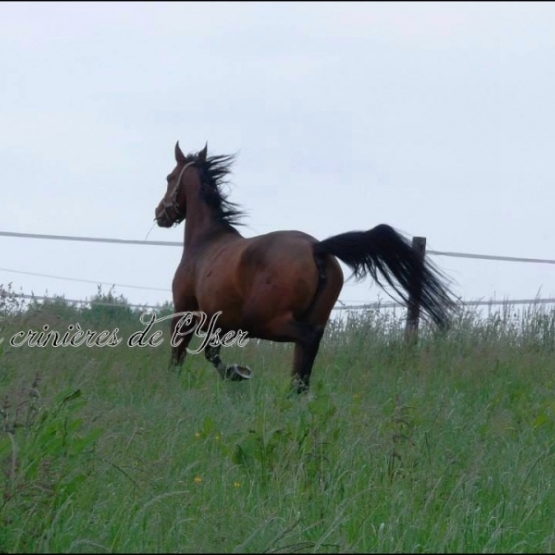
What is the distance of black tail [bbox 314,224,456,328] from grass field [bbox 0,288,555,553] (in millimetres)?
600

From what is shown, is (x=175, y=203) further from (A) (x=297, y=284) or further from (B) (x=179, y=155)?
(A) (x=297, y=284)

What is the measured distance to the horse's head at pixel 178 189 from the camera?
972cm

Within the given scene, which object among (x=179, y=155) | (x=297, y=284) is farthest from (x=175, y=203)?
(x=297, y=284)

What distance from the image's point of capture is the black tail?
7.93 metres

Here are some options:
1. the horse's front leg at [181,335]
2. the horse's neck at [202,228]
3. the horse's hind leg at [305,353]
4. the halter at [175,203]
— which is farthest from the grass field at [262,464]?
the halter at [175,203]

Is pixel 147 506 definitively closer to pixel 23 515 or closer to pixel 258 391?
pixel 23 515

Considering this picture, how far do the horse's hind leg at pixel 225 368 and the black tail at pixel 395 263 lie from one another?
107 centimetres

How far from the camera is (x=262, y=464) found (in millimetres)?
4812

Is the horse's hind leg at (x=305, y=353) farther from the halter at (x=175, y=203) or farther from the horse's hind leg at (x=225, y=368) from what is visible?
the halter at (x=175, y=203)

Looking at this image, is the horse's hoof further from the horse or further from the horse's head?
the horse's head

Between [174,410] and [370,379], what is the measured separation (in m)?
2.22

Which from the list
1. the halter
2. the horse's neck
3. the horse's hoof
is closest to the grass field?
the horse's hoof

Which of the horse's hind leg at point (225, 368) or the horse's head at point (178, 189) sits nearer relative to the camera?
the horse's hind leg at point (225, 368)

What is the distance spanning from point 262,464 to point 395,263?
336cm
